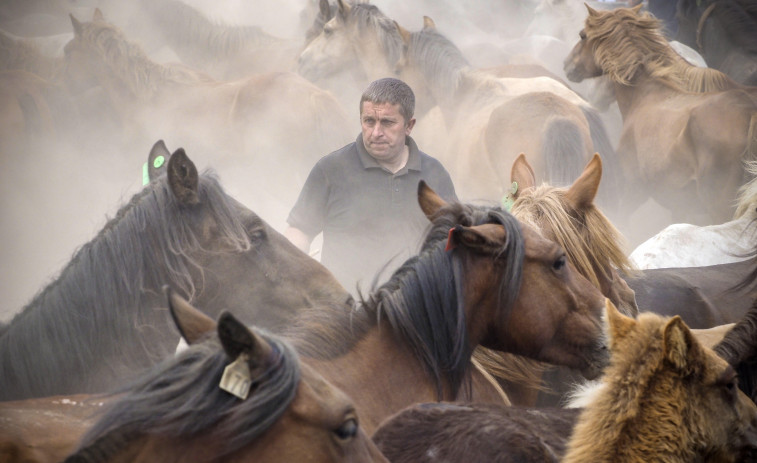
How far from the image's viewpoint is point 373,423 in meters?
2.22

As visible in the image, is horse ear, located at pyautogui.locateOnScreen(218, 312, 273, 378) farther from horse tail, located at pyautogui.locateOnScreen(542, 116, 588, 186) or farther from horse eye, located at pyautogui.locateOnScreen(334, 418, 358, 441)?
horse tail, located at pyautogui.locateOnScreen(542, 116, 588, 186)

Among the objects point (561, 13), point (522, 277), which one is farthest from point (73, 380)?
point (561, 13)

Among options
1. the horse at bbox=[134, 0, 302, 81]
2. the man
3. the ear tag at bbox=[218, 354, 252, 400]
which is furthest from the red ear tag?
the horse at bbox=[134, 0, 302, 81]

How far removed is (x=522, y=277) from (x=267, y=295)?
2.99 feet

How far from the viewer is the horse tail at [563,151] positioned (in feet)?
19.1

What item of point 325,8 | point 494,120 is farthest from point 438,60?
point 325,8

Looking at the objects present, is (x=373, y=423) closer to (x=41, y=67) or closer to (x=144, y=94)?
(x=144, y=94)

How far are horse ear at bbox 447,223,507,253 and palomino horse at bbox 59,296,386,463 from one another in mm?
1128

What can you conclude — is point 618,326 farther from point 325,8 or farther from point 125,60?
point 325,8

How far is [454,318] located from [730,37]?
27.9 ft

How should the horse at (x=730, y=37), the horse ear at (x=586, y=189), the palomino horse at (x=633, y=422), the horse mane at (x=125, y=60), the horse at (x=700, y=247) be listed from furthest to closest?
the horse at (x=730, y=37), the horse mane at (x=125, y=60), the horse at (x=700, y=247), the horse ear at (x=586, y=189), the palomino horse at (x=633, y=422)

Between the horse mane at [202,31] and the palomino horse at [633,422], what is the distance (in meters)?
9.67

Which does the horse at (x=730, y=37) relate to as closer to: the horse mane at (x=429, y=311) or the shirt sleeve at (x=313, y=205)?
the shirt sleeve at (x=313, y=205)

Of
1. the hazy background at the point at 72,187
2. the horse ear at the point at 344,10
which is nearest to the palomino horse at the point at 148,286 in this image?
the hazy background at the point at 72,187
